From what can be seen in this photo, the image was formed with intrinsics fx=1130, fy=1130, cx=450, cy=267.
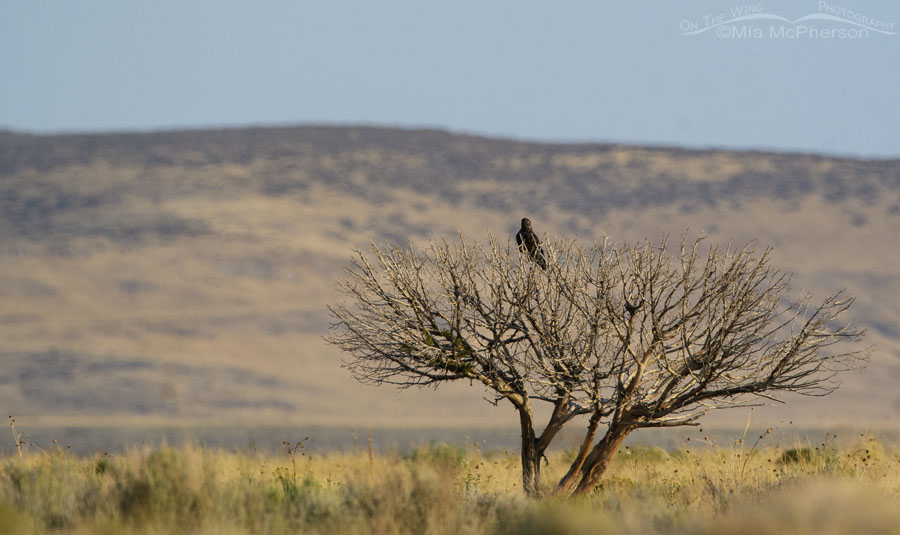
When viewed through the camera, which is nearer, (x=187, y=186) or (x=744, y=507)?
(x=744, y=507)

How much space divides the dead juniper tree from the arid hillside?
41546mm

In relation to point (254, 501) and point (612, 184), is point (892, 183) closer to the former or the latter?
point (612, 184)

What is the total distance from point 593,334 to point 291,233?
81.1 m

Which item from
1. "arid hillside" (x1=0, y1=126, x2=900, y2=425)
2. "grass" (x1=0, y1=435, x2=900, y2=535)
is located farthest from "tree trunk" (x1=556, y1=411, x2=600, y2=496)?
"arid hillside" (x1=0, y1=126, x2=900, y2=425)

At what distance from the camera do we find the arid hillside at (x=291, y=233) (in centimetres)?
7112

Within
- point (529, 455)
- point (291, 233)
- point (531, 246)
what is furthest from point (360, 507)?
point (291, 233)

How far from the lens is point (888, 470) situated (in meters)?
18.0

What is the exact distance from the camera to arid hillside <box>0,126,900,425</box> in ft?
233

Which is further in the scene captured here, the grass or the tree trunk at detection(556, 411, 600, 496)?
the tree trunk at detection(556, 411, 600, 496)

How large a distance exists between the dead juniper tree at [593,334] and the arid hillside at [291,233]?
4155cm

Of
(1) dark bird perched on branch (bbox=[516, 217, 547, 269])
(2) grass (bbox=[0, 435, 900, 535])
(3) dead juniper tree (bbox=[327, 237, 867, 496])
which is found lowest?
(2) grass (bbox=[0, 435, 900, 535])

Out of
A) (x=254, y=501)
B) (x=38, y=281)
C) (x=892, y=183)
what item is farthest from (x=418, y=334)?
(x=892, y=183)

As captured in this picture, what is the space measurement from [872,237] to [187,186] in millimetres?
62538

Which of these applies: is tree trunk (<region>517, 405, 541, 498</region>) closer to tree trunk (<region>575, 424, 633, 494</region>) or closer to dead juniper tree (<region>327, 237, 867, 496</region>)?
dead juniper tree (<region>327, 237, 867, 496</region>)
